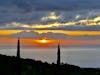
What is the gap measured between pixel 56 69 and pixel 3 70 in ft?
27.4

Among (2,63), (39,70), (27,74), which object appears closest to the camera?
(27,74)

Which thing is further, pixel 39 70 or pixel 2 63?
pixel 2 63

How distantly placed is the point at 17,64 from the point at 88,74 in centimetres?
1084

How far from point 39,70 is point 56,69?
14.1ft

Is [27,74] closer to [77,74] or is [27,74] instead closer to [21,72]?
[21,72]

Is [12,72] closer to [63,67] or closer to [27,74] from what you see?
[27,74]

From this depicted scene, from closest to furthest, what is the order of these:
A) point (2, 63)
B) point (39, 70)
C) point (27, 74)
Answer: point (27, 74), point (39, 70), point (2, 63)

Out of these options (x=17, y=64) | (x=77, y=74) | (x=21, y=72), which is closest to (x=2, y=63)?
(x=17, y=64)

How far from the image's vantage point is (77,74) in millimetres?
58781

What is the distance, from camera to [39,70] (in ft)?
187

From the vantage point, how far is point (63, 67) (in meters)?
64.4

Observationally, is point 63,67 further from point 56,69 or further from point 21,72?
point 21,72

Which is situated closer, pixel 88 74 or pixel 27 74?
pixel 27 74

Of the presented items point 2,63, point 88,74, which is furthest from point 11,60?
point 88,74
